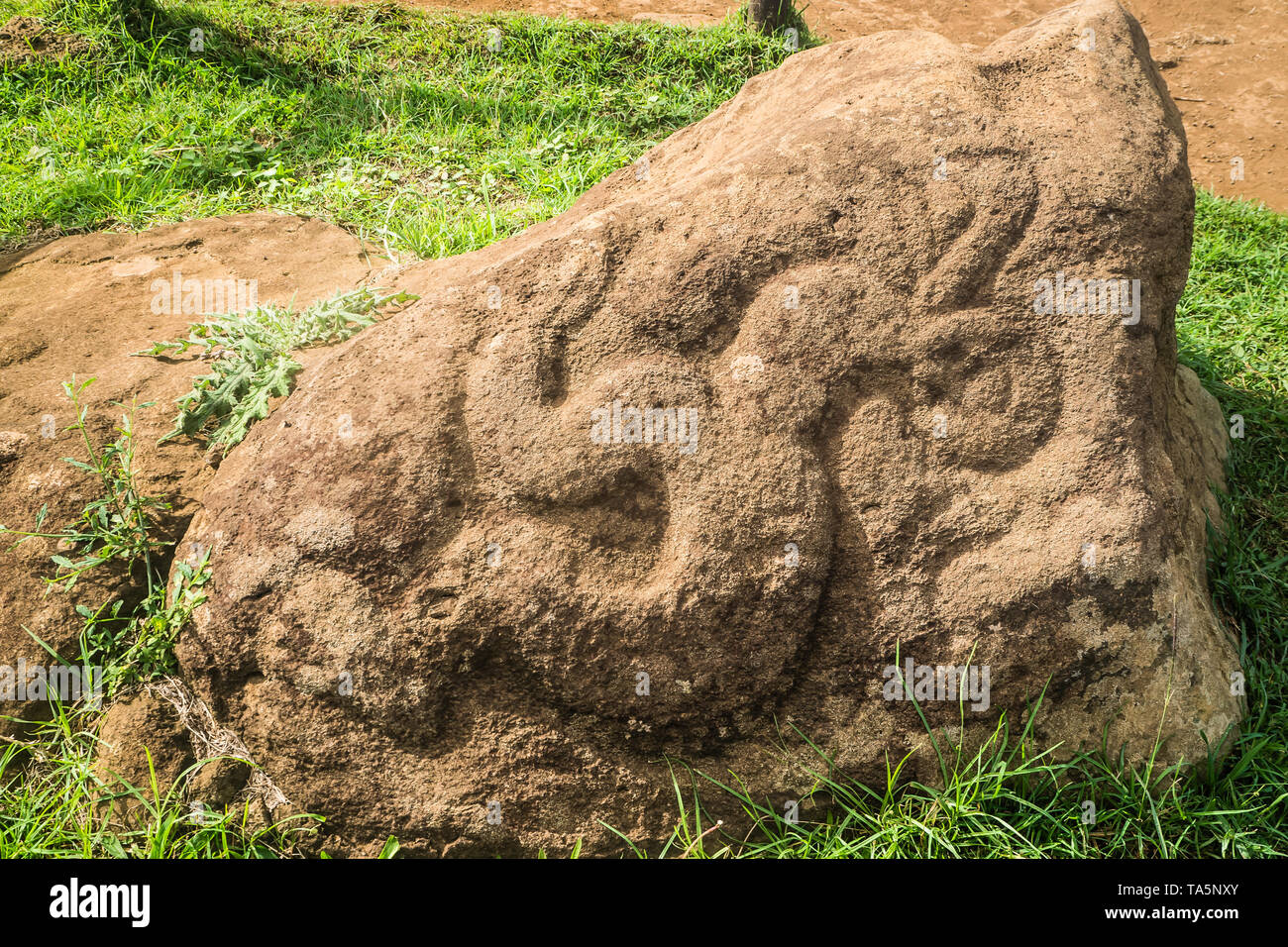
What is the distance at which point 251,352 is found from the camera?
2.83 meters

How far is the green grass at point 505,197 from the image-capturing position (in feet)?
7.61

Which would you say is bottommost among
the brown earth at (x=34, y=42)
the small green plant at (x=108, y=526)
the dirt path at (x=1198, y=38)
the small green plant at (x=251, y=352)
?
the small green plant at (x=108, y=526)

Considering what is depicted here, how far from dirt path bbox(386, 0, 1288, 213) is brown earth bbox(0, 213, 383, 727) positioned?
10.0 feet

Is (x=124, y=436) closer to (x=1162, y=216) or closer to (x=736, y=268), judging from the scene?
(x=736, y=268)

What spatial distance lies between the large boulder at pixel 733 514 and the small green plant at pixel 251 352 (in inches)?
13.7

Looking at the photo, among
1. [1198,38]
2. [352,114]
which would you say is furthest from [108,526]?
[1198,38]

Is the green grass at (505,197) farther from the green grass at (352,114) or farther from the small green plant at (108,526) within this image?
the small green plant at (108,526)

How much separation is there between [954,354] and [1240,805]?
4.36 feet

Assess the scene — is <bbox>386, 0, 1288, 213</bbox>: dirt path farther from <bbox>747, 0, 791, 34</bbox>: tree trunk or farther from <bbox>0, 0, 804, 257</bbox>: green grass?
<bbox>0, 0, 804, 257</bbox>: green grass

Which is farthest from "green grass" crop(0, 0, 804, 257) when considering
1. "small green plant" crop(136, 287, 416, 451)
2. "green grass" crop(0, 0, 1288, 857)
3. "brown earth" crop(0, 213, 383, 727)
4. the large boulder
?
the large boulder

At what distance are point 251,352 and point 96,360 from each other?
25.8 inches

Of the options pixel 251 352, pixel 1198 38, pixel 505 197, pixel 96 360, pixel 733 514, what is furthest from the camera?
pixel 1198 38

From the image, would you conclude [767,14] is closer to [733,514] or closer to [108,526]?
[733,514]

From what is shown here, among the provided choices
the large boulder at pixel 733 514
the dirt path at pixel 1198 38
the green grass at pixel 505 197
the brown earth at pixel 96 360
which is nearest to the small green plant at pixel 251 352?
the brown earth at pixel 96 360
